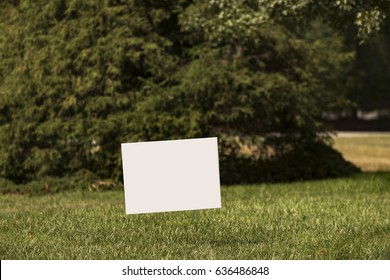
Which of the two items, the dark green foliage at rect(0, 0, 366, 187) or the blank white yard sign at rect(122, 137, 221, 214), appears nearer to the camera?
the blank white yard sign at rect(122, 137, 221, 214)

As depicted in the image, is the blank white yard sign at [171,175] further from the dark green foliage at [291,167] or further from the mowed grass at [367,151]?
the mowed grass at [367,151]

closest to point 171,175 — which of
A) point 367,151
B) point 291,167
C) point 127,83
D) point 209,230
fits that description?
point 209,230

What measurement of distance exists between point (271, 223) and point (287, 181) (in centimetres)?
848

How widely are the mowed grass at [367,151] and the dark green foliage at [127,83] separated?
315 inches

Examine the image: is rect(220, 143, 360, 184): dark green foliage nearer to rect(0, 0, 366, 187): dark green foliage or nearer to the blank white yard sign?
rect(0, 0, 366, 187): dark green foliage

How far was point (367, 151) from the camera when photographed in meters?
Result: 32.3

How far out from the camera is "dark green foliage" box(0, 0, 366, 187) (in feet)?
58.5

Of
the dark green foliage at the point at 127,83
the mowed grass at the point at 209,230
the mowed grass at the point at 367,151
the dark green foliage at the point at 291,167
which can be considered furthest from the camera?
the mowed grass at the point at 367,151

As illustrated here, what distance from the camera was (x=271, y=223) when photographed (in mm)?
10953

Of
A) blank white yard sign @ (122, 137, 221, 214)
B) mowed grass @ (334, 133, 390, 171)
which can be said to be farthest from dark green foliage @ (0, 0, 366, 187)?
blank white yard sign @ (122, 137, 221, 214)

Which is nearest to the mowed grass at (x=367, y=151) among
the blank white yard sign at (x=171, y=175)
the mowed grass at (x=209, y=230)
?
the mowed grass at (x=209, y=230)

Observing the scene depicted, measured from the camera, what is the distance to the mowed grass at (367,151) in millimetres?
27064

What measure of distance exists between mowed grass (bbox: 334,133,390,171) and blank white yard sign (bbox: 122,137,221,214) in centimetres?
1829

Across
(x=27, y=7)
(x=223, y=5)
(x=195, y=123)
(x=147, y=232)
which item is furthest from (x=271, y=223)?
(x=27, y=7)
